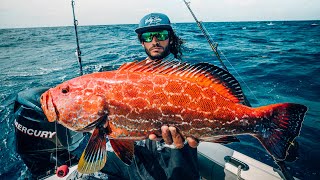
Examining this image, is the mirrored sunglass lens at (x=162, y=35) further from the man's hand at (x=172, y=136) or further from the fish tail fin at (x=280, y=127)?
the fish tail fin at (x=280, y=127)

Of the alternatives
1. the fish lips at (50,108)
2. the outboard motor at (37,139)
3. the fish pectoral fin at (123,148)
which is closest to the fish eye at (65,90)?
the fish lips at (50,108)

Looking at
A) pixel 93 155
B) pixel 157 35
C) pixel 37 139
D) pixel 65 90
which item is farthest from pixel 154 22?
pixel 37 139

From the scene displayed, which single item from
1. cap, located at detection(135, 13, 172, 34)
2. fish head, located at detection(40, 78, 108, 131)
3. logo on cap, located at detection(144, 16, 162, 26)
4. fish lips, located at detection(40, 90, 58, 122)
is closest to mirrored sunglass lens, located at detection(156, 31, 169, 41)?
cap, located at detection(135, 13, 172, 34)

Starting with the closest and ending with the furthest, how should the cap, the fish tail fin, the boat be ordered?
the fish tail fin < the boat < the cap

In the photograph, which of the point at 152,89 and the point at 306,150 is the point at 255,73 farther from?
the point at 152,89

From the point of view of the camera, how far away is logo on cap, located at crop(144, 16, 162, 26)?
4.11 meters

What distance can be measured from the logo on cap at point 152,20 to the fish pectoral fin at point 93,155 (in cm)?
263

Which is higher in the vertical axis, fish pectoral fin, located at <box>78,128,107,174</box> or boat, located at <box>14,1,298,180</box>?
fish pectoral fin, located at <box>78,128,107,174</box>

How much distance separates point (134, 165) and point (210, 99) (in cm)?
189

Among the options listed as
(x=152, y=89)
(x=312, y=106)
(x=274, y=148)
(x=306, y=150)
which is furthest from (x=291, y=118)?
(x=312, y=106)

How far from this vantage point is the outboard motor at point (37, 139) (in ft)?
13.5

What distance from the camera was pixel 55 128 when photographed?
3.94 metres

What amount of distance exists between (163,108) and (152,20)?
262 centimetres

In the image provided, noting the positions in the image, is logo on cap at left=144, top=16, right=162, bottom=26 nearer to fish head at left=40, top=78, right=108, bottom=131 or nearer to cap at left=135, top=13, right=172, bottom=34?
cap at left=135, top=13, right=172, bottom=34
